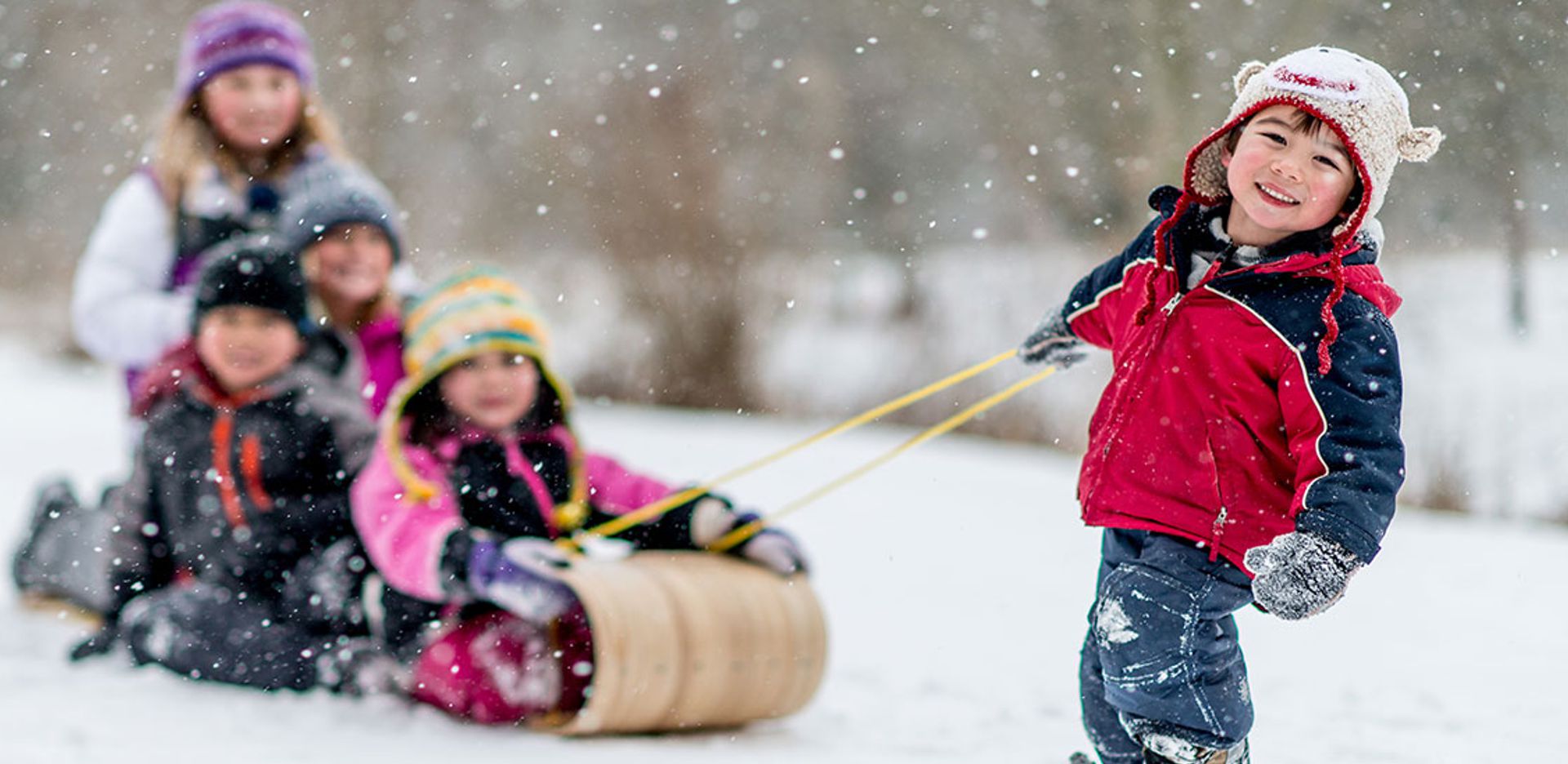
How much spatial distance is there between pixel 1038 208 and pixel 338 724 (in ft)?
17.7

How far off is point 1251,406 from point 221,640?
2.58 m

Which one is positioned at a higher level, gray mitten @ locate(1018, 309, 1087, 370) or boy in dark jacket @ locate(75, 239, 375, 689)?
gray mitten @ locate(1018, 309, 1087, 370)

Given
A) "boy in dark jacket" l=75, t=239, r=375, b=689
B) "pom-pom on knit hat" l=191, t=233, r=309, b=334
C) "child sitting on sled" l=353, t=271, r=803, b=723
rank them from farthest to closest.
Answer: "pom-pom on knit hat" l=191, t=233, r=309, b=334 < "boy in dark jacket" l=75, t=239, r=375, b=689 < "child sitting on sled" l=353, t=271, r=803, b=723

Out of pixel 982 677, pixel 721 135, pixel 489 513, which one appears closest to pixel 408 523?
pixel 489 513

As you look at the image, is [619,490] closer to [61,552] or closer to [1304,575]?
[61,552]

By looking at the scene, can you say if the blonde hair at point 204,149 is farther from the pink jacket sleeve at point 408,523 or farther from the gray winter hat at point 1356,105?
the gray winter hat at point 1356,105

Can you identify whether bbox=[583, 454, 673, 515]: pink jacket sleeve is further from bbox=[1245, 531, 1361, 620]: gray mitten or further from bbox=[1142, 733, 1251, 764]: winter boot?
bbox=[1245, 531, 1361, 620]: gray mitten

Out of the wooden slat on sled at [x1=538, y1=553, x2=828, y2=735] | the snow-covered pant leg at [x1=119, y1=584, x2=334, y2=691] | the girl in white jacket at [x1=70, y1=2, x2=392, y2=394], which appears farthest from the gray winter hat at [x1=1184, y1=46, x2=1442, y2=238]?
the girl in white jacket at [x1=70, y1=2, x2=392, y2=394]

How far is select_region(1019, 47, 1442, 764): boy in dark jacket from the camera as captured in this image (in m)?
1.99

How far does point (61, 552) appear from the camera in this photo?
4676 millimetres

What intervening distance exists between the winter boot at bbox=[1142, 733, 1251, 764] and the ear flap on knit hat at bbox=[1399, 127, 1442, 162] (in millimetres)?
828

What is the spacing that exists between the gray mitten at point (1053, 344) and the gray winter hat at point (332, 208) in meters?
2.21

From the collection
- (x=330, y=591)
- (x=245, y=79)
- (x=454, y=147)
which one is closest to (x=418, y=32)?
(x=454, y=147)

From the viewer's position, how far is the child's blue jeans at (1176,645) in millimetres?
2146
